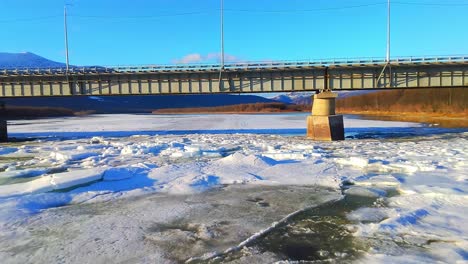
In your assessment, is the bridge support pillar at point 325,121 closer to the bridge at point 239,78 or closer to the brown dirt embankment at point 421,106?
the bridge at point 239,78

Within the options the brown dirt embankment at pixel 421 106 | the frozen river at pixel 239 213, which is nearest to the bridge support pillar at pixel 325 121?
the frozen river at pixel 239 213

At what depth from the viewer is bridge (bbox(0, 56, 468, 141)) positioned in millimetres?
36219

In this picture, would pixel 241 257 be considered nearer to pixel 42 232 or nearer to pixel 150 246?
pixel 150 246

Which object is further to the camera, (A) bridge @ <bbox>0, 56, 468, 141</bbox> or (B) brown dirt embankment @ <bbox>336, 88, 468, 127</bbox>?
(B) brown dirt embankment @ <bbox>336, 88, 468, 127</bbox>

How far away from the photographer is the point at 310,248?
24.8ft

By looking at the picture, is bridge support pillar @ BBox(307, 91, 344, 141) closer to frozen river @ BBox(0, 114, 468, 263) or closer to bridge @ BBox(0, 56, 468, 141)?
bridge @ BBox(0, 56, 468, 141)

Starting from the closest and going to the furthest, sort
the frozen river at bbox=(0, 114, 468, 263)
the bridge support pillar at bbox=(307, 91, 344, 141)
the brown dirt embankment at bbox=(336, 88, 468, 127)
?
the frozen river at bbox=(0, 114, 468, 263)
the bridge support pillar at bbox=(307, 91, 344, 141)
the brown dirt embankment at bbox=(336, 88, 468, 127)

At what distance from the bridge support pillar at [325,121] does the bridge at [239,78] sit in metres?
2.46

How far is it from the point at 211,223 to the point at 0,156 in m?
21.0

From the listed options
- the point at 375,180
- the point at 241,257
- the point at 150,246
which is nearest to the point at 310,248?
the point at 241,257

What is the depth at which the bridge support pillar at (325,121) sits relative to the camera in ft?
113

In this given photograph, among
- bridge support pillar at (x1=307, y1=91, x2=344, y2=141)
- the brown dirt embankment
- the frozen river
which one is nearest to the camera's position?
the frozen river

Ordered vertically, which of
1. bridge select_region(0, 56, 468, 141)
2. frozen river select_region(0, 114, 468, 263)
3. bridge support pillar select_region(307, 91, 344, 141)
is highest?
bridge select_region(0, 56, 468, 141)

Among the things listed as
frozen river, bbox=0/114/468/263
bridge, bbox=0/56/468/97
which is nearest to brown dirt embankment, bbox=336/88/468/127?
bridge, bbox=0/56/468/97
